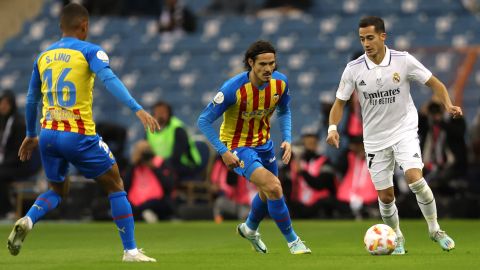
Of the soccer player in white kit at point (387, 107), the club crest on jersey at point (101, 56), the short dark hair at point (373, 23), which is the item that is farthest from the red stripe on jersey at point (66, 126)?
the short dark hair at point (373, 23)

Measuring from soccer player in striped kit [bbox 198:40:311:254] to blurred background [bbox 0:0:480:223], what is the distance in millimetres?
7437

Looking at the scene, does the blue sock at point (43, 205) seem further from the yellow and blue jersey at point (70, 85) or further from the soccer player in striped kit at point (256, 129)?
the soccer player in striped kit at point (256, 129)

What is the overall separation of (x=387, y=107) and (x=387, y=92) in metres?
0.14

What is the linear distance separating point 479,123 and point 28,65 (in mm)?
11794

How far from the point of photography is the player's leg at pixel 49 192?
29.6 feet

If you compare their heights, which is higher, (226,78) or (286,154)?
(286,154)

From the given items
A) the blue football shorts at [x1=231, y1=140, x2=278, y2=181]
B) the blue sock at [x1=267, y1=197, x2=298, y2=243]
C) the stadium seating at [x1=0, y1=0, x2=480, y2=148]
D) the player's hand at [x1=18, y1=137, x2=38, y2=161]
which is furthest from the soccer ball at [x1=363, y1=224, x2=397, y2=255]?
the stadium seating at [x1=0, y1=0, x2=480, y2=148]

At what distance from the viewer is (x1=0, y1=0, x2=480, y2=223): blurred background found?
1811cm

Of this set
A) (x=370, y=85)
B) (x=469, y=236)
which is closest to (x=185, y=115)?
(x=469, y=236)

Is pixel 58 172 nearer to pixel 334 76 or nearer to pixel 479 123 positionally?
pixel 479 123

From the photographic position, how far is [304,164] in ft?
60.3

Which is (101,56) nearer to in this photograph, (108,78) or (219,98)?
(108,78)

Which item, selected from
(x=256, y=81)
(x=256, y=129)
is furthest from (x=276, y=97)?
(x=256, y=129)

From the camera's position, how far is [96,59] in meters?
9.01
